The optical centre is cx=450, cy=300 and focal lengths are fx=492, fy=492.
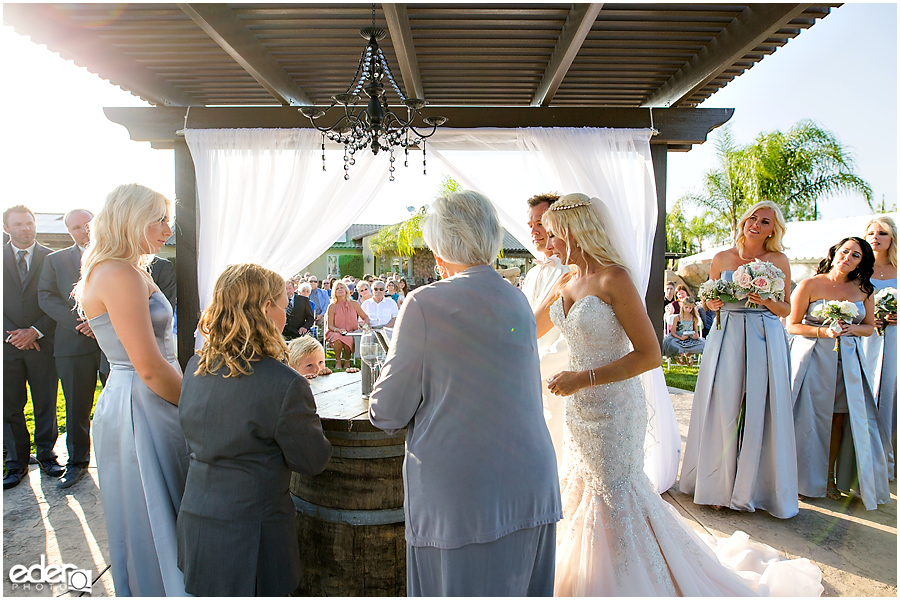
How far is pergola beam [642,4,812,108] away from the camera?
3.02m

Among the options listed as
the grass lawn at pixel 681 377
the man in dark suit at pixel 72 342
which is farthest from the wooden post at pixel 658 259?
Answer: the man in dark suit at pixel 72 342

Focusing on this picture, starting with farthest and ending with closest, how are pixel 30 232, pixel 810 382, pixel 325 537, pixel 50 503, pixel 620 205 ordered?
1. pixel 620 205
2. pixel 30 232
3. pixel 810 382
4. pixel 50 503
5. pixel 325 537

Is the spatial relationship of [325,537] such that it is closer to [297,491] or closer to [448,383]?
[297,491]

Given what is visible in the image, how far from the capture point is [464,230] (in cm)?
167

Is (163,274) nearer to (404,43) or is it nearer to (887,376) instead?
(404,43)

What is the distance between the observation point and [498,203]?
4.74 meters

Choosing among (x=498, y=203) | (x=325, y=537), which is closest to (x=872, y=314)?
(x=498, y=203)

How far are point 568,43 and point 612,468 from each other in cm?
270

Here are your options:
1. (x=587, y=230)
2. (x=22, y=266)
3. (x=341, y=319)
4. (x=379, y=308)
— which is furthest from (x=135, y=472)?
(x=379, y=308)

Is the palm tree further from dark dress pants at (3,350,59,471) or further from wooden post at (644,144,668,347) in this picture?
dark dress pants at (3,350,59,471)

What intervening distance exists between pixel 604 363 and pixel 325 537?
1.53 metres

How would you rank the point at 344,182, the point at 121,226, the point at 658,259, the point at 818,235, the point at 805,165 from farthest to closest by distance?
the point at 805,165, the point at 818,235, the point at 344,182, the point at 658,259, the point at 121,226

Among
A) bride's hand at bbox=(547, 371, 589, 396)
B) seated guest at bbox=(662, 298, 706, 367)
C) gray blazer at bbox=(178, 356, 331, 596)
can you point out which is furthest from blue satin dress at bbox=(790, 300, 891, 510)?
seated guest at bbox=(662, 298, 706, 367)

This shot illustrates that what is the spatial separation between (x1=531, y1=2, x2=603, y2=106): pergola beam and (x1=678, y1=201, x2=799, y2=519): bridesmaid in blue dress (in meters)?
1.79
